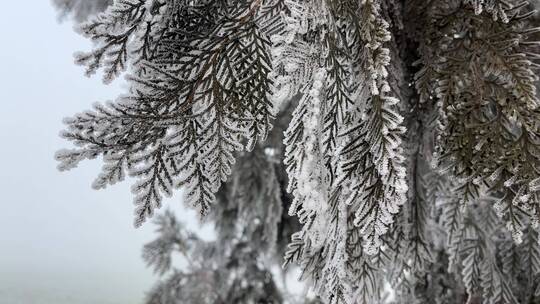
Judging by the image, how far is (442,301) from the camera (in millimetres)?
3781

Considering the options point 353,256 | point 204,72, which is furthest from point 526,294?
point 204,72

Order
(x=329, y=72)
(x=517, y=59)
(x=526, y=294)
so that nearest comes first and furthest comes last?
1. (x=329, y=72)
2. (x=517, y=59)
3. (x=526, y=294)

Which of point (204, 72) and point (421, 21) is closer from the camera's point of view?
point (204, 72)

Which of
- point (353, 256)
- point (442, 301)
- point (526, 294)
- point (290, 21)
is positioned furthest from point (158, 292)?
point (290, 21)

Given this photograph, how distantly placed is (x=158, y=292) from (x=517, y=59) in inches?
218

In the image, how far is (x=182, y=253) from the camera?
6.79 m

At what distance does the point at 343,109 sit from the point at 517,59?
0.75 meters

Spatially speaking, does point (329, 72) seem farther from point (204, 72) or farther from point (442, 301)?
point (442, 301)

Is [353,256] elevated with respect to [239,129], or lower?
lower

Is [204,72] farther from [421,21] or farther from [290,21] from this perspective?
[421,21]

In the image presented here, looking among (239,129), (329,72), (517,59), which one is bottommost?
(239,129)

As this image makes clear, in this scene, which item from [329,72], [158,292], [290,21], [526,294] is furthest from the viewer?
[158,292]

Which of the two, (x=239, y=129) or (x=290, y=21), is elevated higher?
(x=290, y=21)

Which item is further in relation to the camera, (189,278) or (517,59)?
(189,278)
